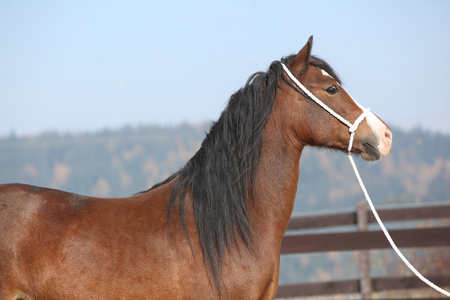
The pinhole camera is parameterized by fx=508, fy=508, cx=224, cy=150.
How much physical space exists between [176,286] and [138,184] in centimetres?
1541

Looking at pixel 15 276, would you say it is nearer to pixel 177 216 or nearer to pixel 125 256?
pixel 125 256

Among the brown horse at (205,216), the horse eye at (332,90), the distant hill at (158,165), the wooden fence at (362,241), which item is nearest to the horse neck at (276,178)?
the brown horse at (205,216)

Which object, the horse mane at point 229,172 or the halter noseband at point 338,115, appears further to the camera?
the halter noseband at point 338,115

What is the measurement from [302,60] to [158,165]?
1616cm

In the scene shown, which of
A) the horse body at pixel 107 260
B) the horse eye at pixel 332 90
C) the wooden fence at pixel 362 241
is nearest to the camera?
the horse body at pixel 107 260

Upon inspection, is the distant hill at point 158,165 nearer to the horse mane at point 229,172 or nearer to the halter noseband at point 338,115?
the horse mane at point 229,172

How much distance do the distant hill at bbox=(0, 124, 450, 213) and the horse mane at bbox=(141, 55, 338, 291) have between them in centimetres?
1411

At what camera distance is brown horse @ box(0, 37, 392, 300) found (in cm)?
279

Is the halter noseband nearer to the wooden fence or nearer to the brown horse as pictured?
the brown horse

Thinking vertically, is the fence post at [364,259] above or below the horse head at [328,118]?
below

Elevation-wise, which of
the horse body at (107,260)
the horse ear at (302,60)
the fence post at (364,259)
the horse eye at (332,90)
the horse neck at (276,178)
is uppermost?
the horse ear at (302,60)

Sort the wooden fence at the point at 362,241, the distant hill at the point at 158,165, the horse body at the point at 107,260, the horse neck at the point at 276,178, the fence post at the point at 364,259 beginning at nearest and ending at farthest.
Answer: the horse body at the point at 107,260 < the horse neck at the point at 276,178 < the wooden fence at the point at 362,241 < the fence post at the point at 364,259 < the distant hill at the point at 158,165

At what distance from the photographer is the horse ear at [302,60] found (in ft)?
10.0

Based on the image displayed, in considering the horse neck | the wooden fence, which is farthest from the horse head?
the wooden fence
